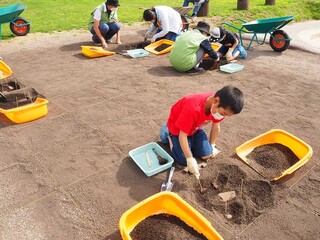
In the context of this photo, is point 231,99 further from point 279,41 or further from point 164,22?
point 279,41

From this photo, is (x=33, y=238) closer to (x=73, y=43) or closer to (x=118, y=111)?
(x=118, y=111)

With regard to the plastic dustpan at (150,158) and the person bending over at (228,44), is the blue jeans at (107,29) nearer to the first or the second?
the person bending over at (228,44)

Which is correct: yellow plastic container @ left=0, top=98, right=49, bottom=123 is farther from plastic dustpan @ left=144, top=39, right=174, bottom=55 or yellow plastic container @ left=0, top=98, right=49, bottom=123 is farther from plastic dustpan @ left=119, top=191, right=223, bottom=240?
plastic dustpan @ left=144, top=39, right=174, bottom=55

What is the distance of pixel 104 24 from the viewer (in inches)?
265

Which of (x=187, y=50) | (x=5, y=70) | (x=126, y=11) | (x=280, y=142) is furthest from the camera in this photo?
(x=126, y=11)

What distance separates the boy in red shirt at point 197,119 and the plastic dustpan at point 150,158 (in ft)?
0.44

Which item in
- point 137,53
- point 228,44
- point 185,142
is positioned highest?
point 228,44

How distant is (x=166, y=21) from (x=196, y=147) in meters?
4.19

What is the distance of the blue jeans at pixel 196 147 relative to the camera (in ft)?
10.2

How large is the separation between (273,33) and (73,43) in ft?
15.0

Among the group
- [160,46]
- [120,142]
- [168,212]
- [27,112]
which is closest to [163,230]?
[168,212]

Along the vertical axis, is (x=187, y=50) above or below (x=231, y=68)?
above

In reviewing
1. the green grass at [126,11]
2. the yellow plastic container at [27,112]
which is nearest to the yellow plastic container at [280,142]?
the yellow plastic container at [27,112]

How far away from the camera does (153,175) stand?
2.97 metres
